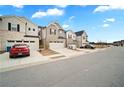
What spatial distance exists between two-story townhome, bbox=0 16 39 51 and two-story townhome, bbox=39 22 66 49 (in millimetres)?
4030

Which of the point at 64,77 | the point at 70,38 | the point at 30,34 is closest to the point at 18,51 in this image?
the point at 64,77

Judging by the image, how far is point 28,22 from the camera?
26266 millimetres

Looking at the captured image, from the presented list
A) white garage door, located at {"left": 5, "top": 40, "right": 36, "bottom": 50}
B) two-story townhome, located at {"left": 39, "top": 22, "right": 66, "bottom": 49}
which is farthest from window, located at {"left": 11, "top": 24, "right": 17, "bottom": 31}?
two-story townhome, located at {"left": 39, "top": 22, "right": 66, "bottom": 49}

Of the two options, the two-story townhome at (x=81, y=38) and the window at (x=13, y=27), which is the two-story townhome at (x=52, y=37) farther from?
the two-story townhome at (x=81, y=38)

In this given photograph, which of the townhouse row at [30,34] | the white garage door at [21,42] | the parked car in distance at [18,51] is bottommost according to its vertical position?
the parked car in distance at [18,51]

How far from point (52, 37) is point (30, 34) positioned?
20.8 feet

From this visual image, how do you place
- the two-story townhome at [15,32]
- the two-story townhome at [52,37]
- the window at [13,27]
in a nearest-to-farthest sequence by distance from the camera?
the two-story townhome at [15,32] → the window at [13,27] → the two-story townhome at [52,37]

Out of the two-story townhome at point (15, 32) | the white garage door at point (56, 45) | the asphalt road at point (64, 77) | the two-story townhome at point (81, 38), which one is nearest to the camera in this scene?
the asphalt road at point (64, 77)

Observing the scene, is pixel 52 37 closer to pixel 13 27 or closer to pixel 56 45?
pixel 56 45

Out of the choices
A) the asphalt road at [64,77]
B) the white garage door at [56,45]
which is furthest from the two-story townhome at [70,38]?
the asphalt road at [64,77]

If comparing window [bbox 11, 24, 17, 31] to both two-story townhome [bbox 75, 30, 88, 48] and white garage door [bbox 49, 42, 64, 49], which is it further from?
two-story townhome [bbox 75, 30, 88, 48]

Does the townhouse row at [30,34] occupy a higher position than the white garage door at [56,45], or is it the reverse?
the townhouse row at [30,34]

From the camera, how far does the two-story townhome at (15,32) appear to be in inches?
829
